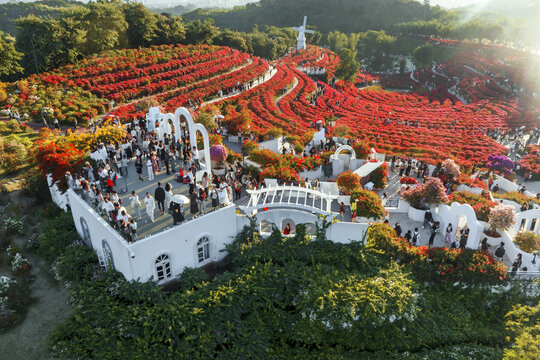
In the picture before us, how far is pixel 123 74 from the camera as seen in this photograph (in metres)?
45.1

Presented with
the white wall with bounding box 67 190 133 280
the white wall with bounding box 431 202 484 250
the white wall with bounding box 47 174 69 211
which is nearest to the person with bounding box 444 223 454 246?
the white wall with bounding box 431 202 484 250

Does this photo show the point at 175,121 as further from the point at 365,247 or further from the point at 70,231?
the point at 365,247

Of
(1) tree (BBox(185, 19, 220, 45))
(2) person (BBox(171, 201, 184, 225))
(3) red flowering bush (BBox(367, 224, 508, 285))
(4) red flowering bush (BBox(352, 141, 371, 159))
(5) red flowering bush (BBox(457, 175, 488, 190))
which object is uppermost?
(1) tree (BBox(185, 19, 220, 45))

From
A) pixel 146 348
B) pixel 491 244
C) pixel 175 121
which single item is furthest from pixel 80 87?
pixel 491 244

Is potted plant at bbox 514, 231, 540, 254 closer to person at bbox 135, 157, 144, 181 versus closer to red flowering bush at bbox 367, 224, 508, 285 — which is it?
red flowering bush at bbox 367, 224, 508, 285

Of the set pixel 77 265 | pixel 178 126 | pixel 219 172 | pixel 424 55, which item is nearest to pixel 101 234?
pixel 77 265

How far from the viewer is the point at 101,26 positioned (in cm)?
5159

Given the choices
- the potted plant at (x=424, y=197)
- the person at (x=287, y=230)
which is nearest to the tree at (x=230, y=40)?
the potted plant at (x=424, y=197)

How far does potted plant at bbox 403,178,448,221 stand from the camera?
20562 mm

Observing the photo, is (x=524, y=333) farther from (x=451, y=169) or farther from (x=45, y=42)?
(x=45, y=42)

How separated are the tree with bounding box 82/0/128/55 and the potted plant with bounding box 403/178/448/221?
154 feet

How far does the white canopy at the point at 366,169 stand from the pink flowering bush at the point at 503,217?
749 centimetres

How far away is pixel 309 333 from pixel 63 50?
46432 mm

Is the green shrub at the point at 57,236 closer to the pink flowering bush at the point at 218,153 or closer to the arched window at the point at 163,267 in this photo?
the arched window at the point at 163,267
